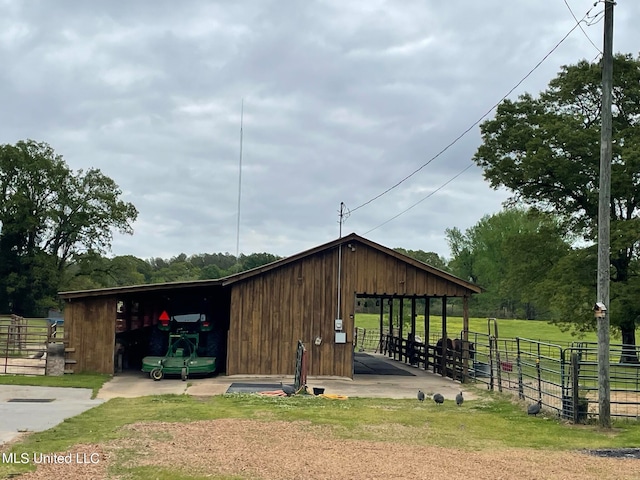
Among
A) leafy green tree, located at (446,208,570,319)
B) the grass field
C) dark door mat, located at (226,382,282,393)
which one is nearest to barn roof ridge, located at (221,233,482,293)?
dark door mat, located at (226,382,282,393)

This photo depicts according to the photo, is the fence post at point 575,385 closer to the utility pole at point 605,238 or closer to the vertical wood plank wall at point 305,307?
the utility pole at point 605,238

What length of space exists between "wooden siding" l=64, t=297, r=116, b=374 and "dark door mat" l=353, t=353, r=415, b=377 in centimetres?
732

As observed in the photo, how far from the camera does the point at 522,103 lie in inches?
1055

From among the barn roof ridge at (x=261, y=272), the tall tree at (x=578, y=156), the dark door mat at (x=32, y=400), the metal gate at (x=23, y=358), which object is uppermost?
the tall tree at (x=578, y=156)

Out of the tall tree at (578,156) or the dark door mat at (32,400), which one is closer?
the dark door mat at (32,400)

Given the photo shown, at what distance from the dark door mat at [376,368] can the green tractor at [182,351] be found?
487 cm

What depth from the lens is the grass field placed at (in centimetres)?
884

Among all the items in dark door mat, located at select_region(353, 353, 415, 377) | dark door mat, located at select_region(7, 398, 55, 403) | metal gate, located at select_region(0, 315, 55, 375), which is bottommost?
dark door mat, located at select_region(353, 353, 415, 377)

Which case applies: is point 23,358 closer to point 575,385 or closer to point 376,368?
point 376,368

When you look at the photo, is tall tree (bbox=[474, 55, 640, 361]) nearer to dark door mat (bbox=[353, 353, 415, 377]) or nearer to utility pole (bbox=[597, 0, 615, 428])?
dark door mat (bbox=[353, 353, 415, 377])

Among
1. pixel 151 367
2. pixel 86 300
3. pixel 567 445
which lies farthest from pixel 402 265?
pixel 567 445

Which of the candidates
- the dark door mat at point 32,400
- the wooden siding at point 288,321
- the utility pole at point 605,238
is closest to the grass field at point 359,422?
the utility pole at point 605,238

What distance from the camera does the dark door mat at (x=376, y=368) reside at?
20.4 m

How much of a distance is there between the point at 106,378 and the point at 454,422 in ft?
31.6
